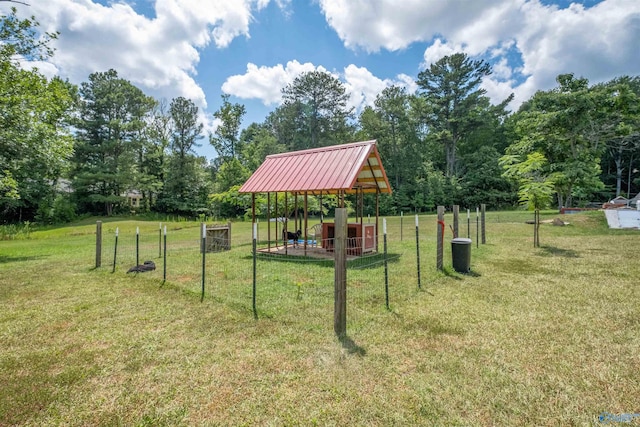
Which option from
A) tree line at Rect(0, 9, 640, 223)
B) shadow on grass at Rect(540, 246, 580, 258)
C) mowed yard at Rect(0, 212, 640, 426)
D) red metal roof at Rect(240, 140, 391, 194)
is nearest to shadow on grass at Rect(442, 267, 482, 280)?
mowed yard at Rect(0, 212, 640, 426)

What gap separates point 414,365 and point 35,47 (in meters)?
16.1

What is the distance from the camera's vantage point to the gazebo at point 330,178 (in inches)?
352

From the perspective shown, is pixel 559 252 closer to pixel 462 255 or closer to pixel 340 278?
pixel 462 255

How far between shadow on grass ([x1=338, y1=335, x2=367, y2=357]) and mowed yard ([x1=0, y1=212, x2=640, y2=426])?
0.08 feet

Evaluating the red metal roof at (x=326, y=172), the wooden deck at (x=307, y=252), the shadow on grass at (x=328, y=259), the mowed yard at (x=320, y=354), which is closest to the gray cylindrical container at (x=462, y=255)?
the mowed yard at (x=320, y=354)

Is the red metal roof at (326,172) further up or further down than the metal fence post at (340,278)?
further up

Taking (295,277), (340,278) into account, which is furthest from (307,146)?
Answer: (340,278)

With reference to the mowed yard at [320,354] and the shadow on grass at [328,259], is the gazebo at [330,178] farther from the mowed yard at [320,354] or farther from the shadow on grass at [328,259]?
the mowed yard at [320,354]

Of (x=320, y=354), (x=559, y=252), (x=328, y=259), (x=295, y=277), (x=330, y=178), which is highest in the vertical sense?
(x=330, y=178)

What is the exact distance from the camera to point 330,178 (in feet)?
29.5

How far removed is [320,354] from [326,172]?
6625 millimetres

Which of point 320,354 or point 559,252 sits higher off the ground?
point 559,252

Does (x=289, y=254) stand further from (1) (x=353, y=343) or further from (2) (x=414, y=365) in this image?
(2) (x=414, y=365)

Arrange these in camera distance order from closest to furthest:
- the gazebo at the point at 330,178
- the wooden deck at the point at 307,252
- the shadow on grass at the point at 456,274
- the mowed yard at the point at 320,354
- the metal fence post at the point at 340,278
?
the mowed yard at the point at 320,354, the metal fence post at the point at 340,278, the shadow on grass at the point at 456,274, the gazebo at the point at 330,178, the wooden deck at the point at 307,252
